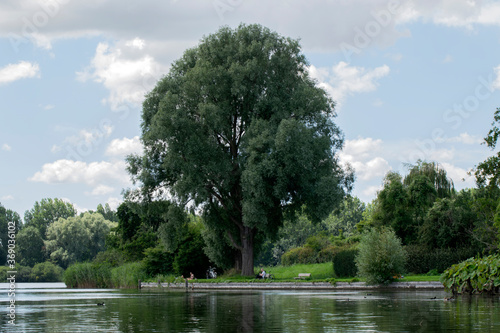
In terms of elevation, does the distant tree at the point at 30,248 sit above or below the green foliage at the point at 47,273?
above

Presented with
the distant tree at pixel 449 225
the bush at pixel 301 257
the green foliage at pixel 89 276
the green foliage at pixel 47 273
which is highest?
the distant tree at pixel 449 225

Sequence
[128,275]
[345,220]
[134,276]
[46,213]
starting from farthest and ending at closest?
[46,213] → [345,220] → [128,275] → [134,276]

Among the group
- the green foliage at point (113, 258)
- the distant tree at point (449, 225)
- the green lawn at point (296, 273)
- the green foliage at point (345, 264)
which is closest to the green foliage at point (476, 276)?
the distant tree at point (449, 225)

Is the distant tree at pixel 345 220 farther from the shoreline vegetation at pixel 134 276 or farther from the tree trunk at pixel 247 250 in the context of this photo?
the tree trunk at pixel 247 250

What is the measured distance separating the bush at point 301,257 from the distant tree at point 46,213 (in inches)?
4259

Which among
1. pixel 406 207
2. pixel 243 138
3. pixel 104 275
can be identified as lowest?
pixel 104 275

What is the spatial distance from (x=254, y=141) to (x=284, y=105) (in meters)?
5.25

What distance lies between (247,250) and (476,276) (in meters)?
25.7

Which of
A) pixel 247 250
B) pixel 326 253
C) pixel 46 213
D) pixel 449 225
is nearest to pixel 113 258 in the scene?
pixel 326 253

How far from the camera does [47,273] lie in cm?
11469

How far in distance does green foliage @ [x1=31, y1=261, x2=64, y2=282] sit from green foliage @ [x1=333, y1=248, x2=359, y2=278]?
270 ft

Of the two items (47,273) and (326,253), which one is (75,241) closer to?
(47,273)

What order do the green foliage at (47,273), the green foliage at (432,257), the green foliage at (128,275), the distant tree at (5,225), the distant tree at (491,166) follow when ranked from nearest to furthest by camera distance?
the distant tree at (491,166) < the green foliage at (432,257) < the green foliage at (128,275) < the green foliage at (47,273) < the distant tree at (5,225)

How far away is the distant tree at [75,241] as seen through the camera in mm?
123025
